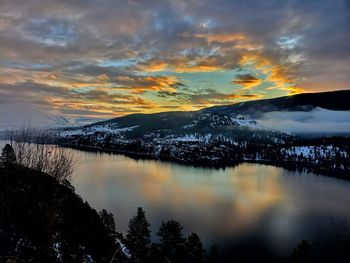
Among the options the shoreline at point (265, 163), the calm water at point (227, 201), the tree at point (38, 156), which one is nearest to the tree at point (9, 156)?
the tree at point (38, 156)

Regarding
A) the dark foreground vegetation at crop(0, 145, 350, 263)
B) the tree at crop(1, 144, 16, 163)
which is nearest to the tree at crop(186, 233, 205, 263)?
the dark foreground vegetation at crop(0, 145, 350, 263)

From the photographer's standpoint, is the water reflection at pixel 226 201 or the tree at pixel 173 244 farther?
the water reflection at pixel 226 201

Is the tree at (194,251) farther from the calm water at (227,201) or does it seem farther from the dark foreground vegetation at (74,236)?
the calm water at (227,201)

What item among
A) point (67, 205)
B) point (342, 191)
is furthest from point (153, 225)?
point (342, 191)

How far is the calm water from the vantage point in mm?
37531

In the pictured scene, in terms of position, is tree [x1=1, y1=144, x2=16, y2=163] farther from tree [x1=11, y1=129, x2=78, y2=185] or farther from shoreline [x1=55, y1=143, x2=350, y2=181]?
shoreline [x1=55, y1=143, x2=350, y2=181]

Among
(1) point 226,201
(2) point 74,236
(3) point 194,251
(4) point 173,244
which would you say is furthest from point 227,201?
(2) point 74,236

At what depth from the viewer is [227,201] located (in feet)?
177

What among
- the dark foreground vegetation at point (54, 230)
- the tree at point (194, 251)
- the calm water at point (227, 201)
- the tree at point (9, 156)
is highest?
the tree at point (9, 156)

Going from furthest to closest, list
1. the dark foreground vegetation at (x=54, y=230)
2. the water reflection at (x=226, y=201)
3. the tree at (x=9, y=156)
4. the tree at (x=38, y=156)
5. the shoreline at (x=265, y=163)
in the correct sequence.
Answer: the shoreline at (x=265, y=163), the water reflection at (x=226, y=201), the tree at (x=9, y=156), the tree at (x=38, y=156), the dark foreground vegetation at (x=54, y=230)

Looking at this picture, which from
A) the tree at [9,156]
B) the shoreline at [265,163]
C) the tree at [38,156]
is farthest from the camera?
the shoreline at [265,163]

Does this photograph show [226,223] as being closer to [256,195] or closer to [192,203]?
[192,203]

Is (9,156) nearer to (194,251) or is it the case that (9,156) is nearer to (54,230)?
(194,251)

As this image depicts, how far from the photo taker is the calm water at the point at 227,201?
37531 mm
